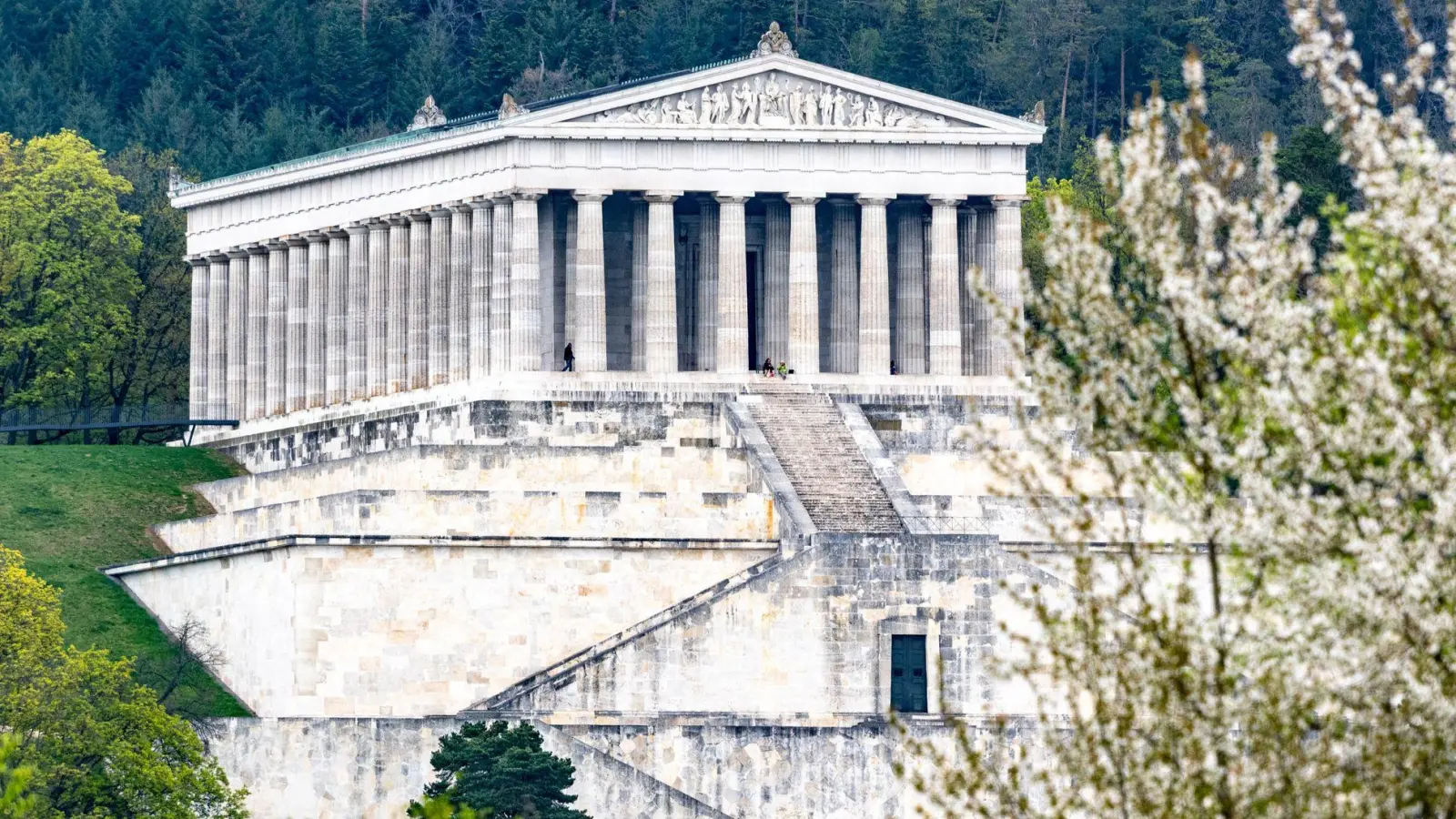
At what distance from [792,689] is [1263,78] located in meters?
76.7

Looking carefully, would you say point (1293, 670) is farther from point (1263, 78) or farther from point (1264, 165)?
point (1263, 78)

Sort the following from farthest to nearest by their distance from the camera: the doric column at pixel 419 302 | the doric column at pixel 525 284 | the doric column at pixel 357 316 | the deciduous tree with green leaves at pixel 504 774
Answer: the doric column at pixel 357 316
the doric column at pixel 419 302
the doric column at pixel 525 284
the deciduous tree with green leaves at pixel 504 774

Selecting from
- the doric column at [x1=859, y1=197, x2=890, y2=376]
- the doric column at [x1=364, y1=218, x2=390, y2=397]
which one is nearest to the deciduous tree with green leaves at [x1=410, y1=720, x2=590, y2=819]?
the doric column at [x1=859, y1=197, x2=890, y2=376]

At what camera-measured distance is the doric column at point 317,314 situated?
9900 cm

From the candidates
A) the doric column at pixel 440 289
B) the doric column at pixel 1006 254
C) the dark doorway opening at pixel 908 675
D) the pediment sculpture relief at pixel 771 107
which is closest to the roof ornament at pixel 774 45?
the pediment sculpture relief at pixel 771 107

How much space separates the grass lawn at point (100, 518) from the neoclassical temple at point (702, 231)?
229 inches

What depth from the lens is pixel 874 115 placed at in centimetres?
9019

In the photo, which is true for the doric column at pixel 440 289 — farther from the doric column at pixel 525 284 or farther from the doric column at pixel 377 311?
the doric column at pixel 525 284

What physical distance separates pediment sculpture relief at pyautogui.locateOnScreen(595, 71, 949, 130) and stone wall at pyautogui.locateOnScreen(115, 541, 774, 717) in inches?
732

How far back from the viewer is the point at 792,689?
70562 millimetres

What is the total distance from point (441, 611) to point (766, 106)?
21.9 meters

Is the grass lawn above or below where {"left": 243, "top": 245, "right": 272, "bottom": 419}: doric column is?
Result: below

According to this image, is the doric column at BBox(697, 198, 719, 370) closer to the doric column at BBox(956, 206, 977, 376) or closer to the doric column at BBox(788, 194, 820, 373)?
the doric column at BBox(788, 194, 820, 373)

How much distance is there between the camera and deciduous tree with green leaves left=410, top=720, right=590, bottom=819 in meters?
63.5
